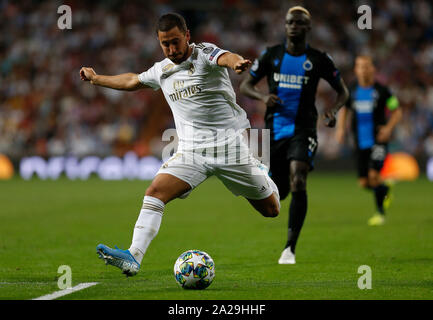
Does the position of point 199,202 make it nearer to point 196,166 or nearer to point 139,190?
point 139,190

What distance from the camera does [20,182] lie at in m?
21.5

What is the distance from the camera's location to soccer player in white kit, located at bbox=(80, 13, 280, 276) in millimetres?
6062

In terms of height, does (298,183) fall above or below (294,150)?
below

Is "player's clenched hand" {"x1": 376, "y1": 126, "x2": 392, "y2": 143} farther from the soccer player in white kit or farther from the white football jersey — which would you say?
the white football jersey

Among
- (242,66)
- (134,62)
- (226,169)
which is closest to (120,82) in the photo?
(226,169)

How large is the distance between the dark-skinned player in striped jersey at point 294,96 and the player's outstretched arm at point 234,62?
6.41ft

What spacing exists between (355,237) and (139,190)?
9.28 meters

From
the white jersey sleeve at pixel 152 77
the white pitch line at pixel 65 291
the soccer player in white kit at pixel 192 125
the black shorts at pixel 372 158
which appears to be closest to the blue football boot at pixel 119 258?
the soccer player in white kit at pixel 192 125

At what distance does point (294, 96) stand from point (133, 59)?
1937 cm

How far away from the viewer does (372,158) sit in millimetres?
11836

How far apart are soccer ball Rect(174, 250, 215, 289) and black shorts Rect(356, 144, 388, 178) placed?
637cm

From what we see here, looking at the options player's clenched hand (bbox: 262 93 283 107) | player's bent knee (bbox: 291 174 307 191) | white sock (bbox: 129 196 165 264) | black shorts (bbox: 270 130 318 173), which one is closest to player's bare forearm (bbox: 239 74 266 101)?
player's clenched hand (bbox: 262 93 283 107)

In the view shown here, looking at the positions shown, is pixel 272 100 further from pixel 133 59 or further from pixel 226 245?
pixel 133 59
